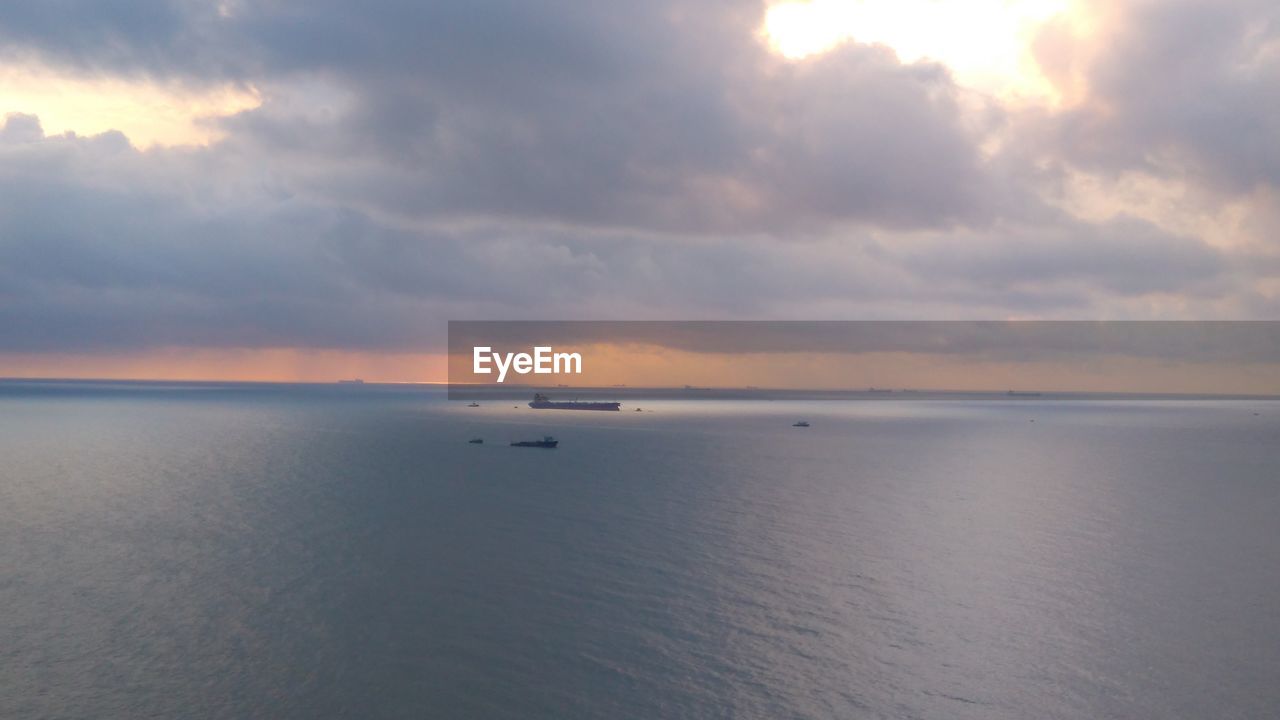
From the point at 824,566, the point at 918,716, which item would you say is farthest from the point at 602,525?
the point at 918,716

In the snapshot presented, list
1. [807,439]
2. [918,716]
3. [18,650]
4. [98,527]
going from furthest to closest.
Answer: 1. [807,439]
2. [98,527]
3. [18,650]
4. [918,716]

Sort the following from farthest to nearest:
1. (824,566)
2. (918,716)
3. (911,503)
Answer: (911,503) < (824,566) < (918,716)

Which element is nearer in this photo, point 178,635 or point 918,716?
point 918,716

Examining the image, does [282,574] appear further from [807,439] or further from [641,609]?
[807,439]

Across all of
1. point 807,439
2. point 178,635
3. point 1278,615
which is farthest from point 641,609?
point 807,439

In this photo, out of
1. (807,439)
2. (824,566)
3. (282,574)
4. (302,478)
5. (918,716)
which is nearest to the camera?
(918,716)

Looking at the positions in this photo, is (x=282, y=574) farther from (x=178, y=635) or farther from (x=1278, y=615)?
(x=1278, y=615)
